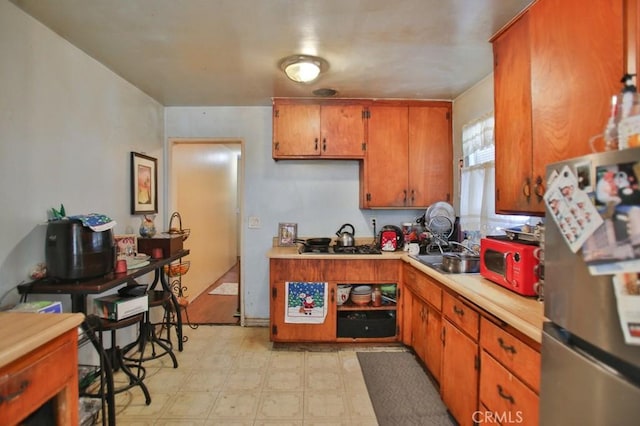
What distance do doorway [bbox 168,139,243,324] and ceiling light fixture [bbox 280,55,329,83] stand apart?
1273mm

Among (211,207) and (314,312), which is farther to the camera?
(211,207)

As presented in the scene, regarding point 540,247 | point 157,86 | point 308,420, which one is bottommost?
point 308,420

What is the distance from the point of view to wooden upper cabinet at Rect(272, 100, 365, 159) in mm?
2984

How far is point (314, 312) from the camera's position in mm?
2736

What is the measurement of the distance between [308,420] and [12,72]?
2541mm

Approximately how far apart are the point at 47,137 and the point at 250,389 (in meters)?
2.08

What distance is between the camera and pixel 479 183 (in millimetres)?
2590

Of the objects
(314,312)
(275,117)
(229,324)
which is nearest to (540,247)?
(314,312)

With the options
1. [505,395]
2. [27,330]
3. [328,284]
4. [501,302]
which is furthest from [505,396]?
[27,330]

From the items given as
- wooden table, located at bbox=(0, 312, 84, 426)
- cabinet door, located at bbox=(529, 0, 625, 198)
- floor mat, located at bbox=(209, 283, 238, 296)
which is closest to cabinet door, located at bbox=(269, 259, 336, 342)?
wooden table, located at bbox=(0, 312, 84, 426)

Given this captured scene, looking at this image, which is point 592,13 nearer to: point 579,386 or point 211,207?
point 579,386

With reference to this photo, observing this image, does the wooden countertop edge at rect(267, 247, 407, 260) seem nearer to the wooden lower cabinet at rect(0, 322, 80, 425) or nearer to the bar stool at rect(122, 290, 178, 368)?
the bar stool at rect(122, 290, 178, 368)

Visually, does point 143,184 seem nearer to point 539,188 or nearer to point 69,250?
point 69,250

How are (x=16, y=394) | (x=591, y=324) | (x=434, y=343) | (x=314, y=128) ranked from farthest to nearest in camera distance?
(x=314, y=128) < (x=434, y=343) < (x=16, y=394) < (x=591, y=324)
